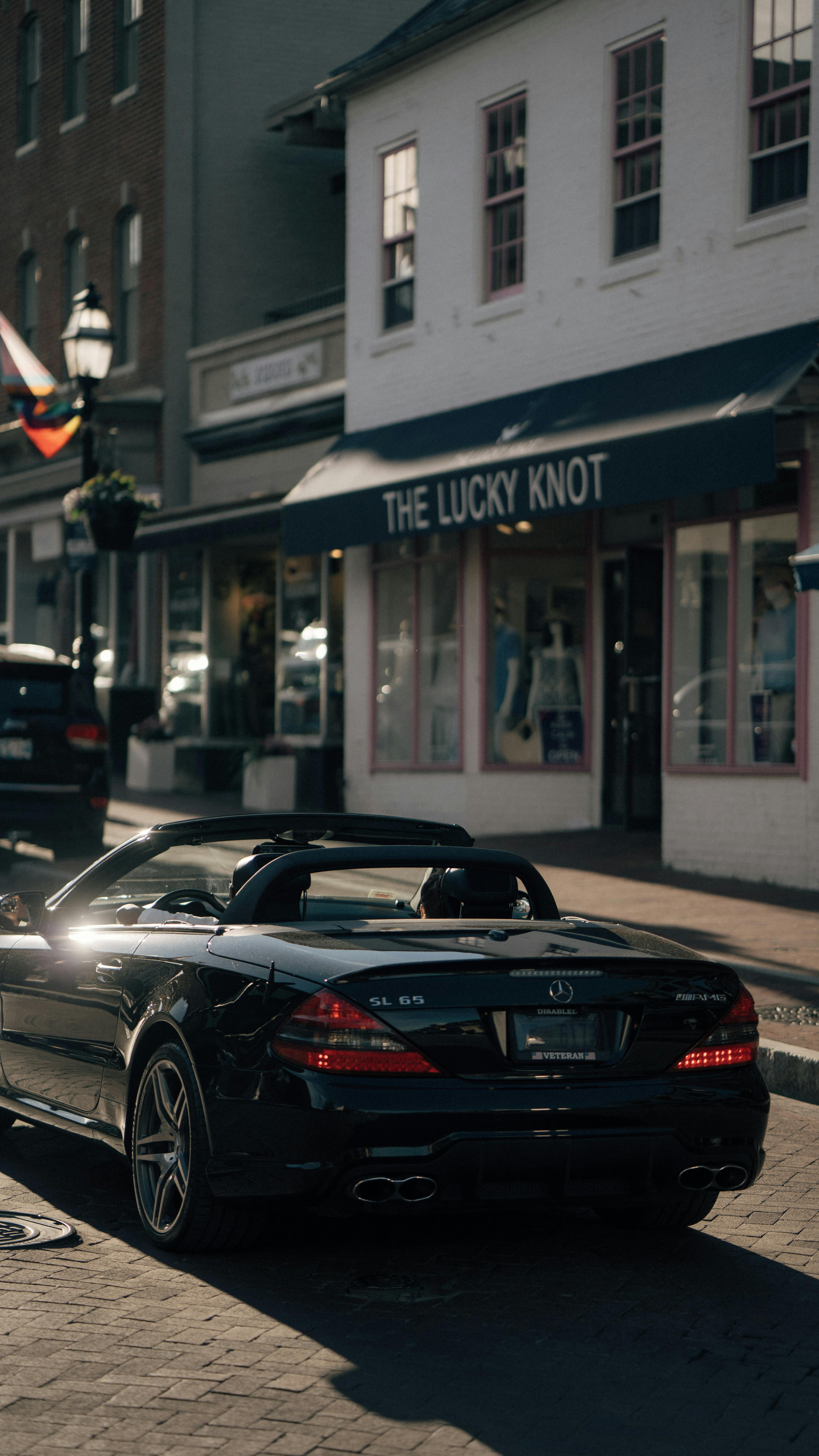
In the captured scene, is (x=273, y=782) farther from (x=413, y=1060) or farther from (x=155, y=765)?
(x=413, y=1060)

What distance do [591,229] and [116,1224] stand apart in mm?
12752

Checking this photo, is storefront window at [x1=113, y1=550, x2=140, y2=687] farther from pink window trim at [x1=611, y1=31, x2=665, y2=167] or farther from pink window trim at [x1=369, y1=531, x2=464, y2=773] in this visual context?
pink window trim at [x1=611, y1=31, x2=665, y2=167]

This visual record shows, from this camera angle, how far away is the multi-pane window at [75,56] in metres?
27.7

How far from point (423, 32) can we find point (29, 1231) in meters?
15.5

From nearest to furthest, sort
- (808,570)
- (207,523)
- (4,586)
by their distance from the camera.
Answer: (808,570) → (207,523) → (4,586)

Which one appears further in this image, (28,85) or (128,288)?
(28,85)

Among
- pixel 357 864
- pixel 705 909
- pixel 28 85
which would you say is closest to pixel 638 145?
pixel 705 909

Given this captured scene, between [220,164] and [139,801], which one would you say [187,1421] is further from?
[220,164]

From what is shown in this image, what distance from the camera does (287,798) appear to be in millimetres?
20469

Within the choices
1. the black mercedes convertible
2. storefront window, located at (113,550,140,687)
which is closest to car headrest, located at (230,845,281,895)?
the black mercedes convertible

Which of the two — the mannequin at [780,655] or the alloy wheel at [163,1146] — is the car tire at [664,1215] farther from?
the mannequin at [780,655]

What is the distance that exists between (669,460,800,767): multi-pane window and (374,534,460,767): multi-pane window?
3.50 metres

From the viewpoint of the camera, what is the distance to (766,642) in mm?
14641

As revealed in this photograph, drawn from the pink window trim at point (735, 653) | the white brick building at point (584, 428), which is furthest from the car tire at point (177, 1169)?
the pink window trim at point (735, 653)
